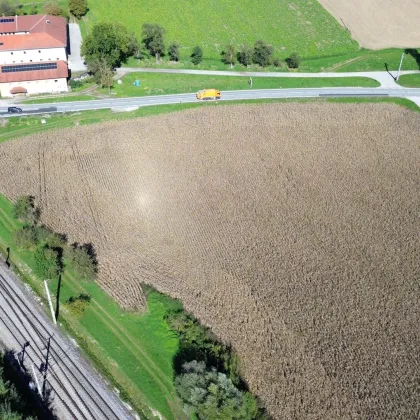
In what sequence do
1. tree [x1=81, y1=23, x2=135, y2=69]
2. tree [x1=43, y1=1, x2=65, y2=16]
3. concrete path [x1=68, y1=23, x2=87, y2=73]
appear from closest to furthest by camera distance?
tree [x1=81, y1=23, x2=135, y2=69] < concrete path [x1=68, y1=23, x2=87, y2=73] < tree [x1=43, y1=1, x2=65, y2=16]

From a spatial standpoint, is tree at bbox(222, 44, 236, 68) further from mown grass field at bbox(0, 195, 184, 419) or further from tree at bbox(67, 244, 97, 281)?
mown grass field at bbox(0, 195, 184, 419)

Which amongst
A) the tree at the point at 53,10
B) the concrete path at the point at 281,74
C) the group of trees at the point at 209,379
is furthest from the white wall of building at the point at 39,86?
the group of trees at the point at 209,379

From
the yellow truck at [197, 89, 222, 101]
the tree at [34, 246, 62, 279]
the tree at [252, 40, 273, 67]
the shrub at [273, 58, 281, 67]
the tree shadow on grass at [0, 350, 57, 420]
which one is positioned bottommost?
the tree shadow on grass at [0, 350, 57, 420]

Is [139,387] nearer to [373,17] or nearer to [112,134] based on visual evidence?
[112,134]

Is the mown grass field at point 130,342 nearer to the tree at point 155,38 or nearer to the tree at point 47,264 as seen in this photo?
the tree at point 47,264

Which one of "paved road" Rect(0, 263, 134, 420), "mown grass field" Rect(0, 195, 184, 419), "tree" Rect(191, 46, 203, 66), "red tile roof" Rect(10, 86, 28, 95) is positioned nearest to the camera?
"paved road" Rect(0, 263, 134, 420)

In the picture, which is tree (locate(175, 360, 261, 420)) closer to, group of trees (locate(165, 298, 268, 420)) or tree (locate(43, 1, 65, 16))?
group of trees (locate(165, 298, 268, 420))

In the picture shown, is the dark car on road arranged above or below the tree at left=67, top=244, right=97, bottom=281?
above

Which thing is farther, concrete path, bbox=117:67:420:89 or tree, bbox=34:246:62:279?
concrete path, bbox=117:67:420:89

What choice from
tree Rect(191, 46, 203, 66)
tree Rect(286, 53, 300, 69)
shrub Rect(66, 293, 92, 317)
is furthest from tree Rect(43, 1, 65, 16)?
shrub Rect(66, 293, 92, 317)
